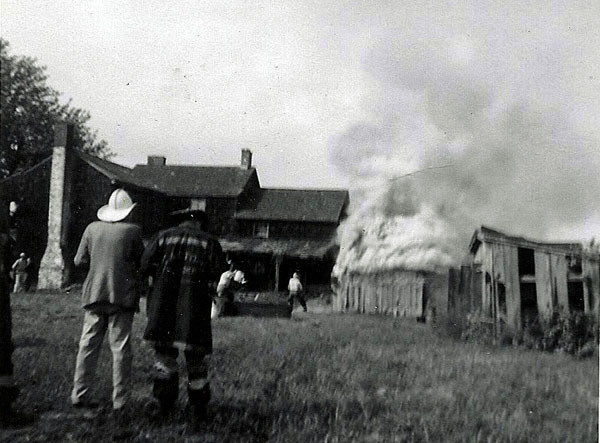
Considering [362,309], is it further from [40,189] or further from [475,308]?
[40,189]

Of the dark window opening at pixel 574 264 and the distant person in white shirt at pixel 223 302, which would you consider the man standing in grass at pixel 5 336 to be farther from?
the dark window opening at pixel 574 264

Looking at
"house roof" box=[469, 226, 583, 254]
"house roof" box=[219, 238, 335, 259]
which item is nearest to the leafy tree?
"house roof" box=[469, 226, 583, 254]

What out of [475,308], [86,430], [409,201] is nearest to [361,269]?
[409,201]

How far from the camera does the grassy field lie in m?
2.85

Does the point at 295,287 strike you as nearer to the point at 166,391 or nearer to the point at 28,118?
the point at 28,118

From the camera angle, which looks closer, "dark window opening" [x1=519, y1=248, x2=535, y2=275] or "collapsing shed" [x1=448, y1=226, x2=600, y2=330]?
"collapsing shed" [x1=448, y1=226, x2=600, y2=330]

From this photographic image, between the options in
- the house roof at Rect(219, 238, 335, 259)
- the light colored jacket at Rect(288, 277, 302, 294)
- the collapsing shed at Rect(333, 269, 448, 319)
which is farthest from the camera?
the light colored jacket at Rect(288, 277, 302, 294)

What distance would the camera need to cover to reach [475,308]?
480 centimetres

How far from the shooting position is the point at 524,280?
4.16 m

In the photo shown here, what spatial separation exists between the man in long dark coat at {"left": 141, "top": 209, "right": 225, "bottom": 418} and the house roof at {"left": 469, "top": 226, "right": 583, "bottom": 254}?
2.49 metres

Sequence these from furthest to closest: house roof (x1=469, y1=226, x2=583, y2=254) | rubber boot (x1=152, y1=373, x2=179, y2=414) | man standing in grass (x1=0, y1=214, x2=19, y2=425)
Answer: house roof (x1=469, y1=226, x2=583, y2=254), rubber boot (x1=152, y1=373, x2=179, y2=414), man standing in grass (x1=0, y1=214, x2=19, y2=425)

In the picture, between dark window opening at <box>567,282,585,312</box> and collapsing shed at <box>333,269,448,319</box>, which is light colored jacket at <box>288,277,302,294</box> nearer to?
collapsing shed at <box>333,269,448,319</box>

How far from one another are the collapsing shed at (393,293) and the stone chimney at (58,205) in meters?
3.69

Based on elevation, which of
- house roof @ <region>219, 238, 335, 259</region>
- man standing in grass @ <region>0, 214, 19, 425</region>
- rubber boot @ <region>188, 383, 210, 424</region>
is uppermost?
house roof @ <region>219, 238, 335, 259</region>
